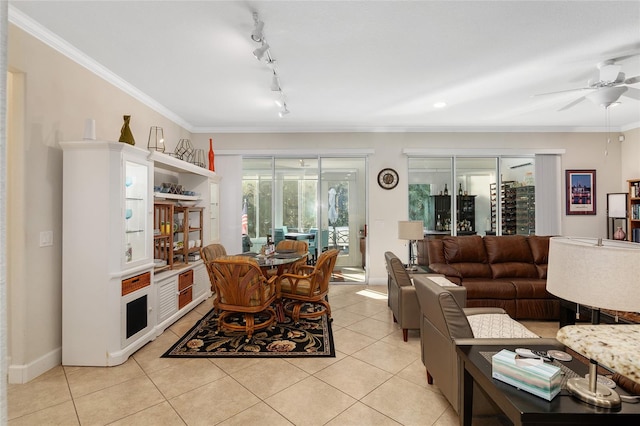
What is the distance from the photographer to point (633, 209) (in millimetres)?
4906

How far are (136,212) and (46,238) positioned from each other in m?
0.73

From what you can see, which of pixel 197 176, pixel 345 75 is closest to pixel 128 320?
pixel 197 176

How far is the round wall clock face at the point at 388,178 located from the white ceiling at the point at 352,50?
1283 millimetres

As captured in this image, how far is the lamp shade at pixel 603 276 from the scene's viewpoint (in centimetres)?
112

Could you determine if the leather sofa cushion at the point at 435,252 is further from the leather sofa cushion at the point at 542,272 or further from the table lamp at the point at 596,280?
the table lamp at the point at 596,280

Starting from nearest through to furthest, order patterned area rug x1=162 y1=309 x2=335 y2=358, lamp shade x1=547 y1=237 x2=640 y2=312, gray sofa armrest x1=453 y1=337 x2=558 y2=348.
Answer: lamp shade x1=547 y1=237 x2=640 y2=312 → gray sofa armrest x1=453 y1=337 x2=558 y2=348 → patterned area rug x1=162 y1=309 x2=335 y2=358

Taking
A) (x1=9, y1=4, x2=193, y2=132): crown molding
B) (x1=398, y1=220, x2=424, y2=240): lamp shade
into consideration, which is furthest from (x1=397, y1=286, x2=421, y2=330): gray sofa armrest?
(x1=9, y1=4, x2=193, y2=132): crown molding

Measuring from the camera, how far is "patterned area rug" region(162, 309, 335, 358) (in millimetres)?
2881

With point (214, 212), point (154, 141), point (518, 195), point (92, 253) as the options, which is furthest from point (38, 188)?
point (518, 195)

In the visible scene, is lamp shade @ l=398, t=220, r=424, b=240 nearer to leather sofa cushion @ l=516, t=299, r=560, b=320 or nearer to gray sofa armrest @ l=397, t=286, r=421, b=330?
gray sofa armrest @ l=397, t=286, r=421, b=330

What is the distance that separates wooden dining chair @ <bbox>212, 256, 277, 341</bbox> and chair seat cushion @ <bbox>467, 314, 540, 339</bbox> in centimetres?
192

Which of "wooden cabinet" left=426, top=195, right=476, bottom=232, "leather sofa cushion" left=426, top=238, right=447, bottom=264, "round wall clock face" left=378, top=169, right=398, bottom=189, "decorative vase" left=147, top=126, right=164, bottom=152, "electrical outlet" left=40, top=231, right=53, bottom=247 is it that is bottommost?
"leather sofa cushion" left=426, top=238, right=447, bottom=264

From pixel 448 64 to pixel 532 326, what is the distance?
3131mm

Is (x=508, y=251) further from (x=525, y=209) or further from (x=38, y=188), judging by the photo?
(x=38, y=188)
